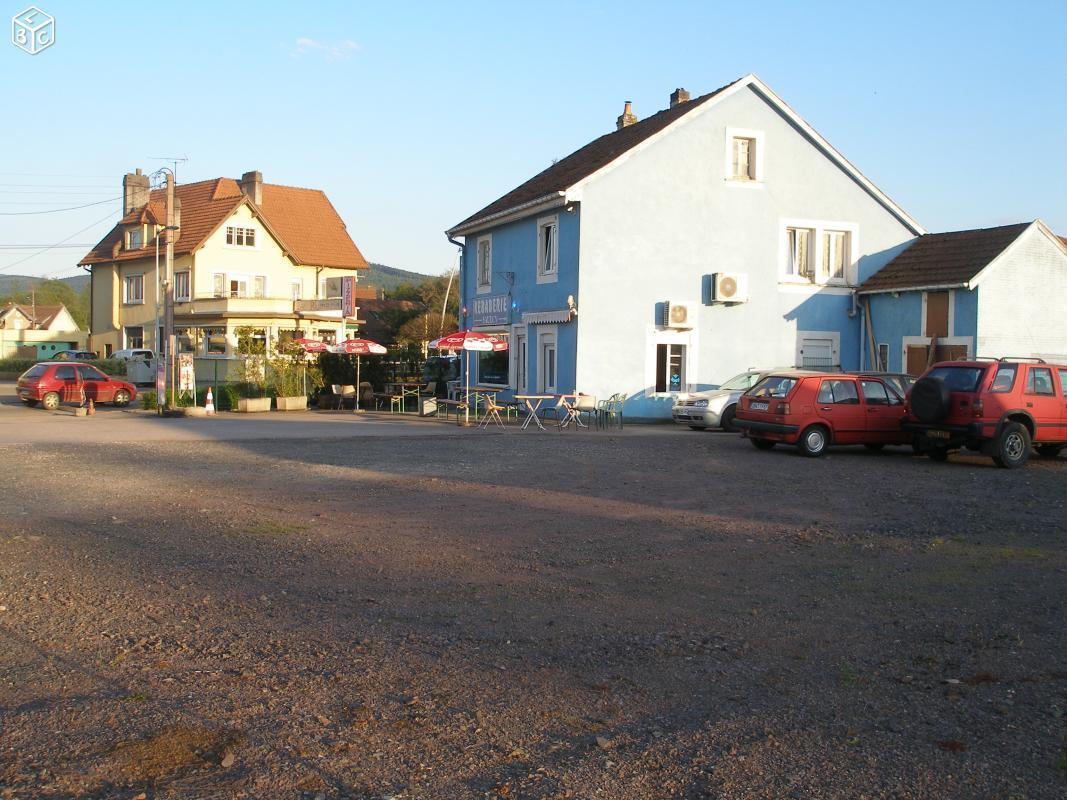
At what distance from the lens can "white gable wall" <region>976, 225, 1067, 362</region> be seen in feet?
78.6

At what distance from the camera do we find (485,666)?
5.81m

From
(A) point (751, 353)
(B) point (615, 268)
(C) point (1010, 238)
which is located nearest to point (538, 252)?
(B) point (615, 268)

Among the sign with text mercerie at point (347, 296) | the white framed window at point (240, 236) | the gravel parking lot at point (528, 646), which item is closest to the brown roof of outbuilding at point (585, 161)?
the sign with text mercerie at point (347, 296)

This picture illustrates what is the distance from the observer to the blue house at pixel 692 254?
2506cm

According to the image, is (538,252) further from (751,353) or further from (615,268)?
(751,353)

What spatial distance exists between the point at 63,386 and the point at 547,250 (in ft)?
50.5

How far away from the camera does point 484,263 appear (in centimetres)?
3019

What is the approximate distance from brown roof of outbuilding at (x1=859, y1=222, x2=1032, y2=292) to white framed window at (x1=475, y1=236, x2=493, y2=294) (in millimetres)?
10333

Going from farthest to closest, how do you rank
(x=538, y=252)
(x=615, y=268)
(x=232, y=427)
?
(x=538, y=252)
(x=615, y=268)
(x=232, y=427)

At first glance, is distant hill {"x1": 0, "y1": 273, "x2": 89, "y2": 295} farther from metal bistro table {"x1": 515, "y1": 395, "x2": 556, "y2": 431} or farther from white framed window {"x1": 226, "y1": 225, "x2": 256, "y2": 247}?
metal bistro table {"x1": 515, "y1": 395, "x2": 556, "y2": 431}

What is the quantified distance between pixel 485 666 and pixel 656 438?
15.7m

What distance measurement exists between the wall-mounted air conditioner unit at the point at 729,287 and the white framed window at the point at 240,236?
32.6m

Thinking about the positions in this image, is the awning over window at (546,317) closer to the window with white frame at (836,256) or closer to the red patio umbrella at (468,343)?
the red patio umbrella at (468,343)

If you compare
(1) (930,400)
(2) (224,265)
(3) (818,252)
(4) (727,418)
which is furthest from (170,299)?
(2) (224,265)
